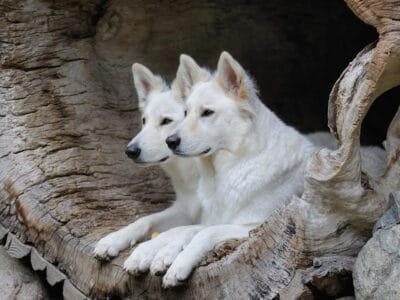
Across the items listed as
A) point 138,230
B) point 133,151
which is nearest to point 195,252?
point 138,230

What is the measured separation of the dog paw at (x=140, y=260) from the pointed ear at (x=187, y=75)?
141 cm

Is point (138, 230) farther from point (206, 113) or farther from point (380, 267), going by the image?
point (380, 267)

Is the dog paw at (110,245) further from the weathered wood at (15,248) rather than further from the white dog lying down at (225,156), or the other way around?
the weathered wood at (15,248)

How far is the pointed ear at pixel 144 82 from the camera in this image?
221 inches

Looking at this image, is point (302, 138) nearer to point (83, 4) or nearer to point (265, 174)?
point (265, 174)

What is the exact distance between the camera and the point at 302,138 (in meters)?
4.98

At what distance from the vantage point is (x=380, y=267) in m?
3.31

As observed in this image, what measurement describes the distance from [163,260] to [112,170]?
5.40 feet

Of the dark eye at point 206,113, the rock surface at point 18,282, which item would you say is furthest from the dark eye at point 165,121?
the rock surface at point 18,282

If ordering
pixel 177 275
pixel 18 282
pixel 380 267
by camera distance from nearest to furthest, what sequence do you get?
1. pixel 380 267
2. pixel 177 275
3. pixel 18 282

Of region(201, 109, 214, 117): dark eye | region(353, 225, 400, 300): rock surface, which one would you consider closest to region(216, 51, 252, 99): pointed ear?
region(201, 109, 214, 117): dark eye

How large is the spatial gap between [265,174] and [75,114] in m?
1.73

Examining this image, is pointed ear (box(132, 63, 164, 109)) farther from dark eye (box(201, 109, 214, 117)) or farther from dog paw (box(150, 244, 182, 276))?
dog paw (box(150, 244, 182, 276))

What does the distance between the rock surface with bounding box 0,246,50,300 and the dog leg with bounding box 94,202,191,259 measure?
1.07 m
